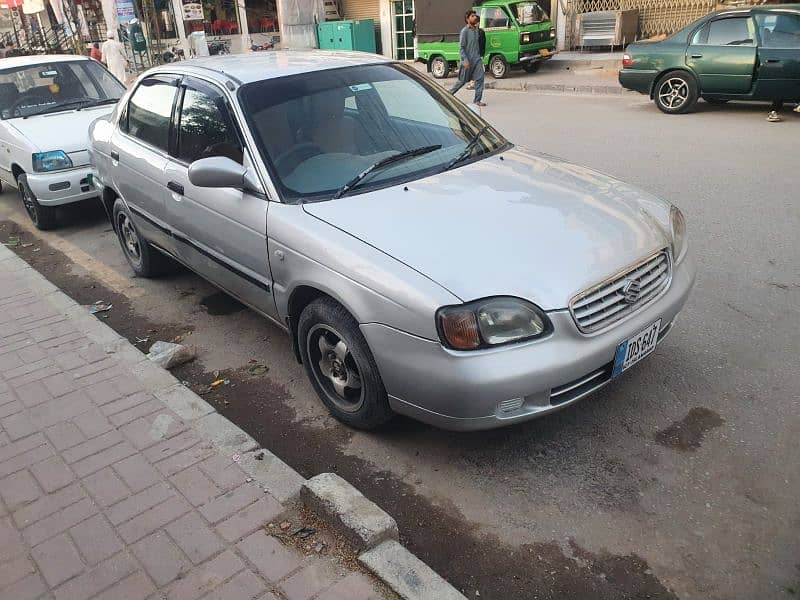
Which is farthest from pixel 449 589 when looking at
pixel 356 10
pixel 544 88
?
pixel 356 10

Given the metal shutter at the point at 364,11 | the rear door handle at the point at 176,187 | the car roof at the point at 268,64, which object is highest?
the metal shutter at the point at 364,11

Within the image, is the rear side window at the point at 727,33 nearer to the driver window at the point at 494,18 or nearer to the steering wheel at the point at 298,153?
the driver window at the point at 494,18

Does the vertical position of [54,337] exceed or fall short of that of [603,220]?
it falls short

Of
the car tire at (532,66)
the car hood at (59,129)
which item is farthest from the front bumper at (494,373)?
the car tire at (532,66)

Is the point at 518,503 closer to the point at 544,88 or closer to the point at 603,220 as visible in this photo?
the point at 603,220

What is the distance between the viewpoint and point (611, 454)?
10.2 ft

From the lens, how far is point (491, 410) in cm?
272

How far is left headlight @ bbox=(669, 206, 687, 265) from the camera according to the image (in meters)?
3.35

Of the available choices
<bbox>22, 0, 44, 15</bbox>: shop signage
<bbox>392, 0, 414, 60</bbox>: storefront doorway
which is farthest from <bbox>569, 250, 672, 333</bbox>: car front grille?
Answer: <bbox>22, 0, 44, 15</bbox>: shop signage

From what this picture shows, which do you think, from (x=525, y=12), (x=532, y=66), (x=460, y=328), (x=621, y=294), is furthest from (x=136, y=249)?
(x=532, y=66)

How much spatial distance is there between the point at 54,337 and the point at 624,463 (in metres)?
3.75

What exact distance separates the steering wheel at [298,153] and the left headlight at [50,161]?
4.26 metres

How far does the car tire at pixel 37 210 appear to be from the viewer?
6.99 m

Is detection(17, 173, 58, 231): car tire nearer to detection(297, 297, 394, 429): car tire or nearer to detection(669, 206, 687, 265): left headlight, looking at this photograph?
detection(297, 297, 394, 429): car tire
